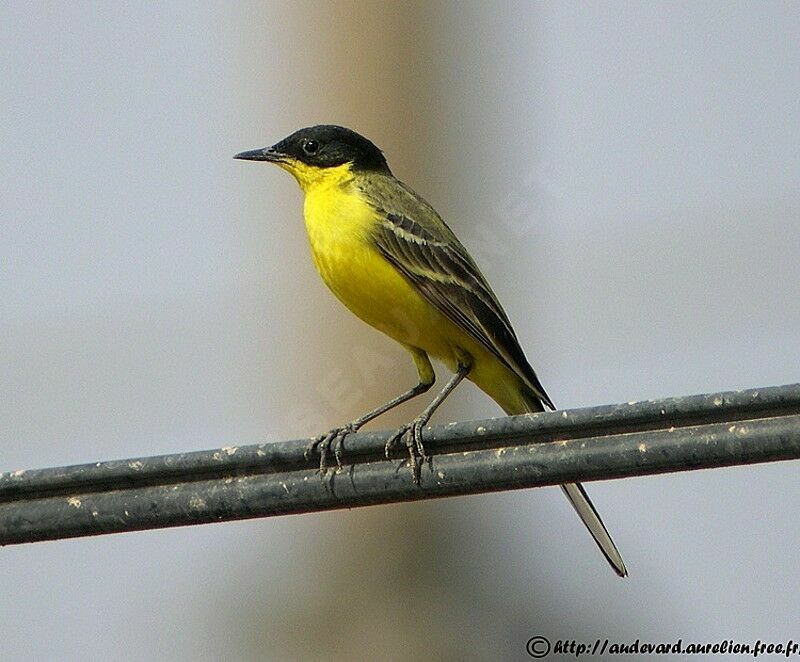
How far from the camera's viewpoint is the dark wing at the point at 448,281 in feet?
25.4

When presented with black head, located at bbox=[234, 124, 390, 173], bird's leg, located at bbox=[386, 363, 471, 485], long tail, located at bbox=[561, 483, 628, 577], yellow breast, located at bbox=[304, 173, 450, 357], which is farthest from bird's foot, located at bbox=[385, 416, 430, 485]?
black head, located at bbox=[234, 124, 390, 173]

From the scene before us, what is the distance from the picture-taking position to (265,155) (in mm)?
8875

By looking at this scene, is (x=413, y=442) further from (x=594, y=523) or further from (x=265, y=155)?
(x=265, y=155)

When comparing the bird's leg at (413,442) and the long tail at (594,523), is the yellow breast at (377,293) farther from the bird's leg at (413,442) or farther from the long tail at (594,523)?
the bird's leg at (413,442)

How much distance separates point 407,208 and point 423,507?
13.6 feet

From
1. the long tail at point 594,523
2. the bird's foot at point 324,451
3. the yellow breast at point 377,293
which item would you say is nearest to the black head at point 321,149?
the yellow breast at point 377,293

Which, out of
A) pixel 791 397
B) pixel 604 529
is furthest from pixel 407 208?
pixel 791 397

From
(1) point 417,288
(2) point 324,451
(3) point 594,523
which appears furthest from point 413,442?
(1) point 417,288

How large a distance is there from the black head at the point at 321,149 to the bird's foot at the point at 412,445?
3.18 metres

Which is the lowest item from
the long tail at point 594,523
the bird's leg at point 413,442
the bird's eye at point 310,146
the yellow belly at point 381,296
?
the long tail at point 594,523

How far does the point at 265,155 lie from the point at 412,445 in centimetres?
426

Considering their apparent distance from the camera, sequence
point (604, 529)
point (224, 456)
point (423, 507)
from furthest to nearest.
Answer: point (423, 507), point (604, 529), point (224, 456)

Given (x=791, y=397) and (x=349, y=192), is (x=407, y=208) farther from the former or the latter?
(x=791, y=397)

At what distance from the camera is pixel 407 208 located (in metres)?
8.26
